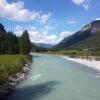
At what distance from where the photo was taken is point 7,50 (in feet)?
463

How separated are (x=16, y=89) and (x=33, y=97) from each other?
586 cm

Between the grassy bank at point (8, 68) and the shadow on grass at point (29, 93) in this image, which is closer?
the shadow on grass at point (29, 93)

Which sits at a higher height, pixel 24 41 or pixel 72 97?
pixel 24 41

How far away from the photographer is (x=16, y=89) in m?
36.0

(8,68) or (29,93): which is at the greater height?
(8,68)

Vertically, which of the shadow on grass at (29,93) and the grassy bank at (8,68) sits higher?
the grassy bank at (8,68)

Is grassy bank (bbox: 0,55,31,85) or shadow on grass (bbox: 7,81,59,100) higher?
grassy bank (bbox: 0,55,31,85)

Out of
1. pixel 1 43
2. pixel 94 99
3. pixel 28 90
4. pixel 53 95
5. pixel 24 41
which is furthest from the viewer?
pixel 1 43

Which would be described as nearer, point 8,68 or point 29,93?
point 29,93

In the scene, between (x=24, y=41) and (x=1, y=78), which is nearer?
(x=1, y=78)

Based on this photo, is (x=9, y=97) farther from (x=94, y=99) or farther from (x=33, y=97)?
(x=94, y=99)

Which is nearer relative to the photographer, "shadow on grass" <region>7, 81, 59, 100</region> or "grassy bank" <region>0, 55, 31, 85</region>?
"shadow on grass" <region>7, 81, 59, 100</region>

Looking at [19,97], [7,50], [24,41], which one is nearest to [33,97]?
[19,97]

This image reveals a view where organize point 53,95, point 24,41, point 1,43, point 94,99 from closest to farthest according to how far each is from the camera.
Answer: point 94,99
point 53,95
point 24,41
point 1,43
